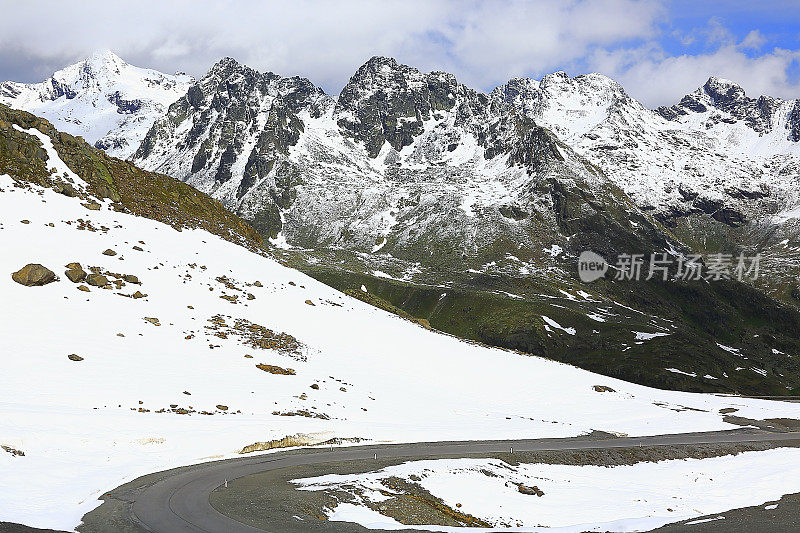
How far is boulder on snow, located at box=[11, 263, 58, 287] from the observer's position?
1528 inches

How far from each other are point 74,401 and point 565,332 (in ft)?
590

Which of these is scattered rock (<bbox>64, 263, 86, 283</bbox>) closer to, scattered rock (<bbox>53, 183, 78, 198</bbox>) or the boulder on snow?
the boulder on snow

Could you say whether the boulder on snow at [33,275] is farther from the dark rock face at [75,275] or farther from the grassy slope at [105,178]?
the grassy slope at [105,178]

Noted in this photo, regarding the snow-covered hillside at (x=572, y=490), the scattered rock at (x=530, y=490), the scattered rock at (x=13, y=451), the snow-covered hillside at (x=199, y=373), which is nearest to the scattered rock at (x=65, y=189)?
the snow-covered hillside at (x=199, y=373)

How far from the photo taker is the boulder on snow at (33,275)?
127 ft

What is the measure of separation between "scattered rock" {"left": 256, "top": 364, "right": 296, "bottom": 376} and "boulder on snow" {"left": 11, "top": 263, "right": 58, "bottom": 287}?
1734cm

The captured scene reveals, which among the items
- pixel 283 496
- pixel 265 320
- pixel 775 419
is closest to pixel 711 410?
pixel 775 419

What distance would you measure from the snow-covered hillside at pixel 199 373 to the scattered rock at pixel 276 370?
0.20 meters

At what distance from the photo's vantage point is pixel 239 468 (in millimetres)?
25109

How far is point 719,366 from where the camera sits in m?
169

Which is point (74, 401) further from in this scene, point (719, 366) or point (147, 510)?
point (719, 366)

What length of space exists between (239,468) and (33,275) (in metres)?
25.9

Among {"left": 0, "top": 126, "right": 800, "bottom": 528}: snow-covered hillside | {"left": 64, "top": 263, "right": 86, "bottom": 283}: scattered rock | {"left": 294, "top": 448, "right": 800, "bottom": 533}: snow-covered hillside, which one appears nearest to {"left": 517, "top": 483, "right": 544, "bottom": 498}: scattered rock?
{"left": 294, "top": 448, "right": 800, "bottom": 533}: snow-covered hillside

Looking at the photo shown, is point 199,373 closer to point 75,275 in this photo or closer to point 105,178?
point 75,275
